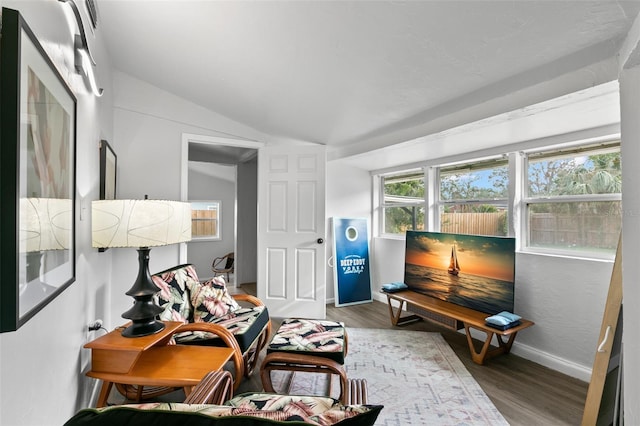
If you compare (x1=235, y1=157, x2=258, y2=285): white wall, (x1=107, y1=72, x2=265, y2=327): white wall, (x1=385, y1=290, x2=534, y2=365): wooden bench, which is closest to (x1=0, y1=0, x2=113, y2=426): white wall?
(x1=107, y1=72, x2=265, y2=327): white wall

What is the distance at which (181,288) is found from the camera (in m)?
2.44

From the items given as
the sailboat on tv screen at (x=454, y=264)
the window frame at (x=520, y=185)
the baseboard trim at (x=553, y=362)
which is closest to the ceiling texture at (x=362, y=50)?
the window frame at (x=520, y=185)

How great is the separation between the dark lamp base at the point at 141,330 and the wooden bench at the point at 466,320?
235cm

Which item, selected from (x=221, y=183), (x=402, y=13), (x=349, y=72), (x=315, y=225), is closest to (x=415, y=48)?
(x=402, y=13)

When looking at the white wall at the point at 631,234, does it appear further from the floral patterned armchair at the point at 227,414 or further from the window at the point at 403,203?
the window at the point at 403,203

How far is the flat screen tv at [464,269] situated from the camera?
2750 millimetres

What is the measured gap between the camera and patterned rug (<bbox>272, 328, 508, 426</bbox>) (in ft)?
6.47

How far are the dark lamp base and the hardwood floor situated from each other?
894 millimetres

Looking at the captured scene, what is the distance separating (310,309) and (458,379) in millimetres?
1837

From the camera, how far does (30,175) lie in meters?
0.88

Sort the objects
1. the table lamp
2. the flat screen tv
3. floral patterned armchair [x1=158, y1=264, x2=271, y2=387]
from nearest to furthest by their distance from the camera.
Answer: the table lamp < floral patterned armchair [x1=158, y1=264, x2=271, y2=387] < the flat screen tv

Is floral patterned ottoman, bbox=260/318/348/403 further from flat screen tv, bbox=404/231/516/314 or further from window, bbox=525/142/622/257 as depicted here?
window, bbox=525/142/622/257

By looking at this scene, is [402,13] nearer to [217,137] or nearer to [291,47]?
[291,47]

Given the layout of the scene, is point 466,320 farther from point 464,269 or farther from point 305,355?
point 305,355
